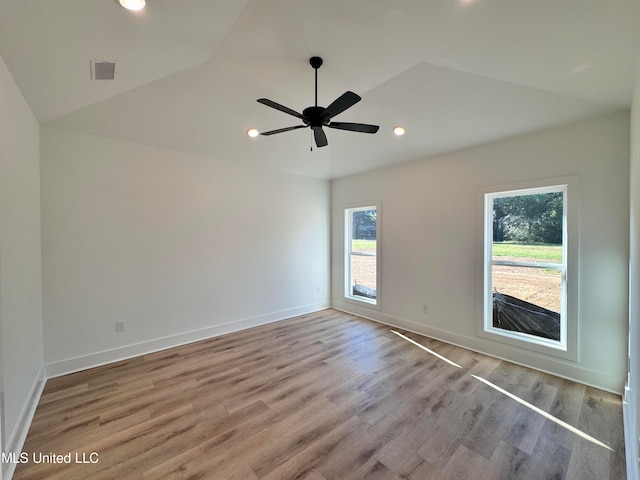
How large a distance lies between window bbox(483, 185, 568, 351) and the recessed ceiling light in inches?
147

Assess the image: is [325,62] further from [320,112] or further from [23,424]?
[23,424]

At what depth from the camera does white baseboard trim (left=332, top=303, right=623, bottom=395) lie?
2582mm

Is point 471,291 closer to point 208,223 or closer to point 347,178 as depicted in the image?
point 347,178

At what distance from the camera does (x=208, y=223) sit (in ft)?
12.7

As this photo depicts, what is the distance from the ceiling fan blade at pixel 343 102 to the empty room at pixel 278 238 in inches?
1.3

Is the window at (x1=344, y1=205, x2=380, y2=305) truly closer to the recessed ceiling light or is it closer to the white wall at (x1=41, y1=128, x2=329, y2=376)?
the white wall at (x1=41, y1=128, x2=329, y2=376)

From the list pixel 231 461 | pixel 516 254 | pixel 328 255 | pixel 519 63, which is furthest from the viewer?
pixel 328 255

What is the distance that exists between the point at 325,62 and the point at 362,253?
3.38m

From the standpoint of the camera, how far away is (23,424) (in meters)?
1.97

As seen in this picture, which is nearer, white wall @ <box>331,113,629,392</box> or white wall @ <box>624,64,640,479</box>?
white wall @ <box>624,64,640,479</box>

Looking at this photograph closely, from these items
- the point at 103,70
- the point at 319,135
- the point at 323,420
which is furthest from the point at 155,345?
the point at 319,135

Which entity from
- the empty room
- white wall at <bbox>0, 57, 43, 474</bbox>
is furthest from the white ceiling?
white wall at <bbox>0, 57, 43, 474</bbox>

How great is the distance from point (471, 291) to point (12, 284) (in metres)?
4.48

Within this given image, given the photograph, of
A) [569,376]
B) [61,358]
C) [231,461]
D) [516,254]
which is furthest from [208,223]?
[569,376]
